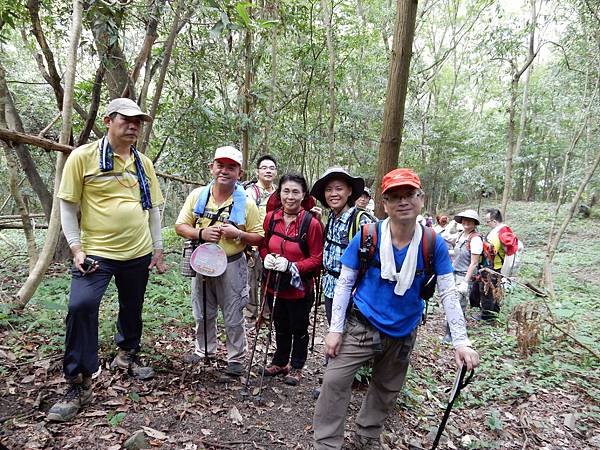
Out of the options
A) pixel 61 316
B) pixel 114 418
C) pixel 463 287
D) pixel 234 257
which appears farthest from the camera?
pixel 463 287

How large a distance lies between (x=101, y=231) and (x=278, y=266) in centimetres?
154

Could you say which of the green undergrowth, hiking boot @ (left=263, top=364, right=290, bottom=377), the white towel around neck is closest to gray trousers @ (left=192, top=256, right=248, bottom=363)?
hiking boot @ (left=263, top=364, right=290, bottom=377)

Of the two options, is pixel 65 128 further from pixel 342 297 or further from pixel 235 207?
pixel 342 297

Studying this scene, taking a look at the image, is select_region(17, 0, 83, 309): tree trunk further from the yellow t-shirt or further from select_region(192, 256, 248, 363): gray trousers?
select_region(192, 256, 248, 363): gray trousers

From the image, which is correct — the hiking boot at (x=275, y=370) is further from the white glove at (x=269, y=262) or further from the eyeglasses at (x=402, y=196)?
the eyeglasses at (x=402, y=196)

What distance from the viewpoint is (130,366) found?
3.47 m

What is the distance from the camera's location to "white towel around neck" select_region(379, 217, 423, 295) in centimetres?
254

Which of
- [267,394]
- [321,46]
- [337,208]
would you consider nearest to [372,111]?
[321,46]

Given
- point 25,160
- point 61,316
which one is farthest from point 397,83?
point 25,160

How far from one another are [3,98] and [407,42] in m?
4.71

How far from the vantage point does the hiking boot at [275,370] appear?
13.0 ft

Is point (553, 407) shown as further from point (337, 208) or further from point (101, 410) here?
point (101, 410)

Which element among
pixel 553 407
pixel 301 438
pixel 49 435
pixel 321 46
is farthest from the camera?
pixel 321 46

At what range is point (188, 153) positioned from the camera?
906 cm
